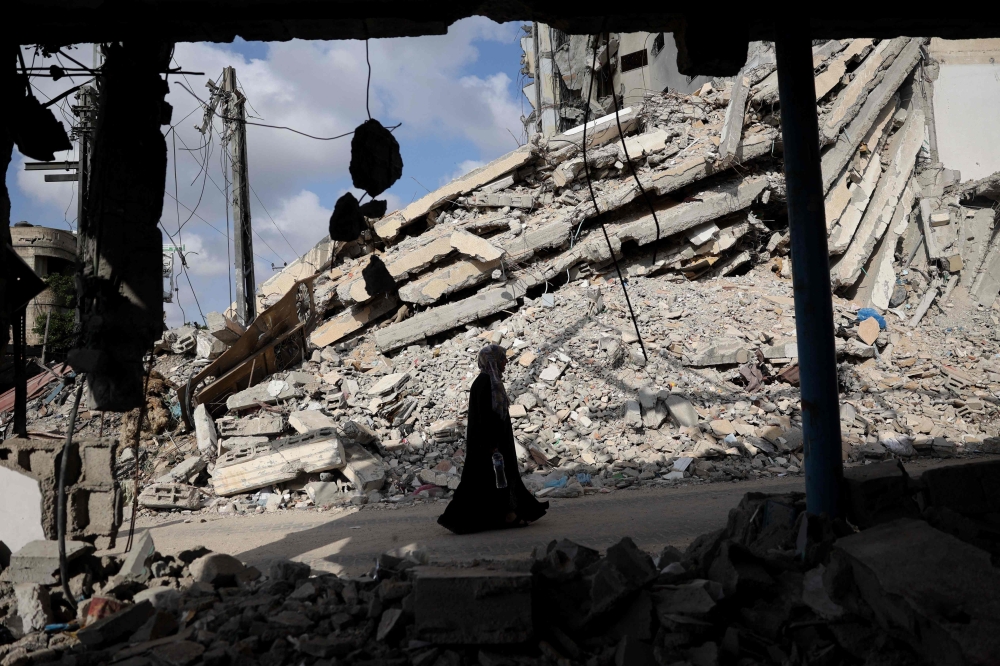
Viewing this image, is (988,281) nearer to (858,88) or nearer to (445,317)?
(858,88)

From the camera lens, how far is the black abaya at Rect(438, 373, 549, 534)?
6.23 meters

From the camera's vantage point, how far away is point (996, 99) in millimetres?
19812

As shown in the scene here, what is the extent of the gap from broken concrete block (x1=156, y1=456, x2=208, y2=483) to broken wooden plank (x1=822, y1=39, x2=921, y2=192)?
45.5 ft

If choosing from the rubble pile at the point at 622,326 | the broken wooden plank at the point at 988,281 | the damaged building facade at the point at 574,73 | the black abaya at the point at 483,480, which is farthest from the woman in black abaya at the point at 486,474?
the damaged building facade at the point at 574,73

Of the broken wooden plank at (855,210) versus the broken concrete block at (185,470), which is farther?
the broken wooden plank at (855,210)

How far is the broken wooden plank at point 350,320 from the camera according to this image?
14.7 meters

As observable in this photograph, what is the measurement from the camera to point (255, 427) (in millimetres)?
10805

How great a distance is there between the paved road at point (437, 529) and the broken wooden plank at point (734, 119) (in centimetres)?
875

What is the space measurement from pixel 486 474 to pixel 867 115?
14747mm

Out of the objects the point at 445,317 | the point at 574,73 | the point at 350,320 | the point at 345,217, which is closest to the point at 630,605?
the point at 345,217

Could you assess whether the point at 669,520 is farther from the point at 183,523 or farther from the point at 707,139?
the point at 707,139

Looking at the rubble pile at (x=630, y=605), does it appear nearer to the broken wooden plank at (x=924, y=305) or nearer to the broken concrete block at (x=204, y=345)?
the broken concrete block at (x=204, y=345)

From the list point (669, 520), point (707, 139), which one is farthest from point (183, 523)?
point (707, 139)

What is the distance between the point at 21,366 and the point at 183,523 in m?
4.50
